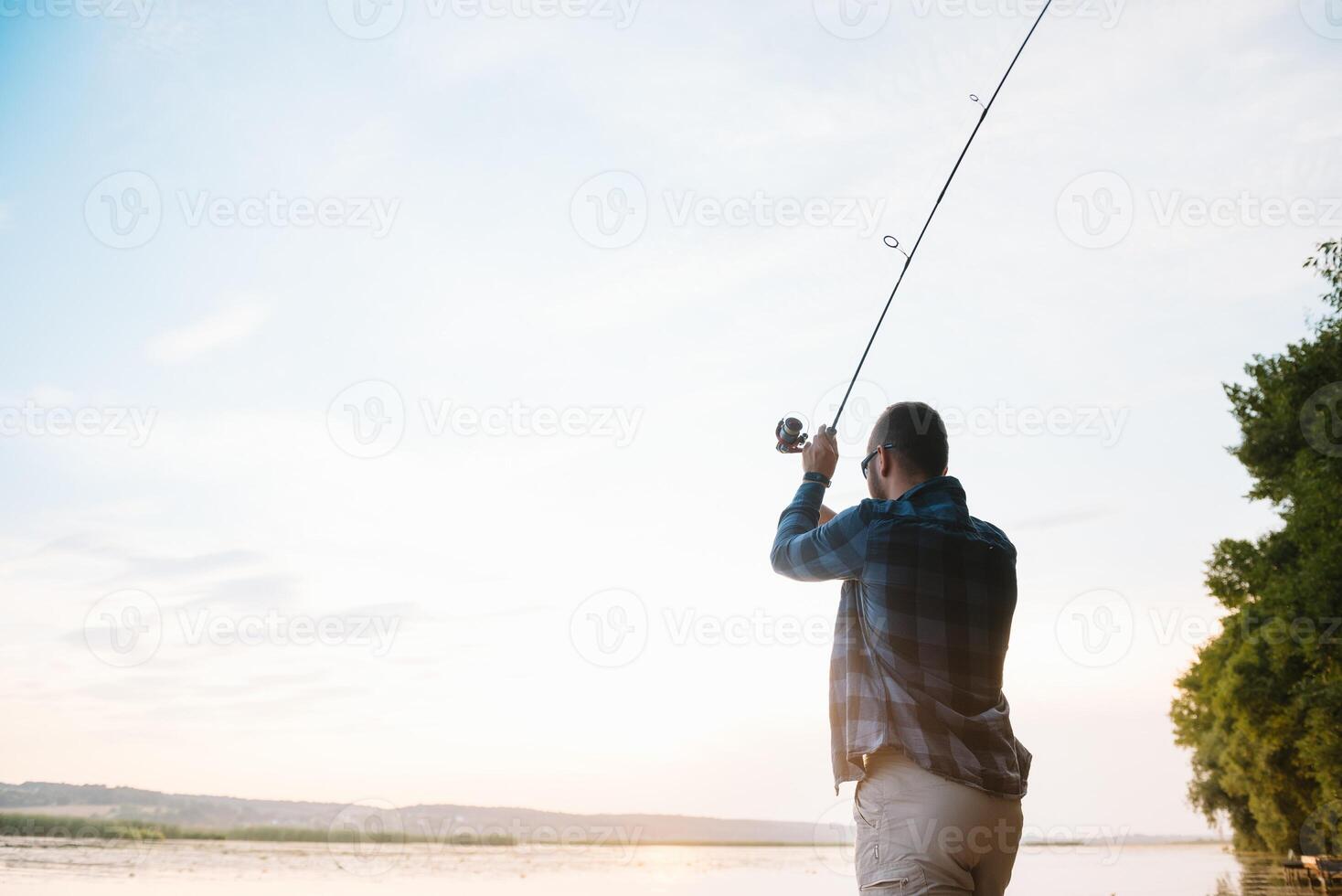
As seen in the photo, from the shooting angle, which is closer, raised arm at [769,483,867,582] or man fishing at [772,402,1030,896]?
man fishing at [772,402,1030,896]

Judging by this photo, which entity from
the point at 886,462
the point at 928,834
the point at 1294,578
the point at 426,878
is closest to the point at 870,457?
the point at 886,462

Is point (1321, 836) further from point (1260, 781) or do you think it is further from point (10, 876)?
point (10, 876)

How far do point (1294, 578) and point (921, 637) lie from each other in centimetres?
2290

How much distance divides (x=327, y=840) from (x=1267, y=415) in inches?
1877

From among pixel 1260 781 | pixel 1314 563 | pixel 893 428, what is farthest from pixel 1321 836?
pixel 893 428

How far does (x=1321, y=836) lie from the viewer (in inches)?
1155

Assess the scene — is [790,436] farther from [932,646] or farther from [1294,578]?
[1294,578]

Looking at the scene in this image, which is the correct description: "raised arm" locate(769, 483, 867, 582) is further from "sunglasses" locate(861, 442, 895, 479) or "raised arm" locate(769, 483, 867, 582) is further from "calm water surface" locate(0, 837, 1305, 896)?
"calm water surface" locate(0, 837, 1305, 896)

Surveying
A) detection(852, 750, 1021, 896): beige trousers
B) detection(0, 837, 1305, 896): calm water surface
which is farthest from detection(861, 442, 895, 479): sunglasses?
detection(0, 837, 1305, 896): calm water surface

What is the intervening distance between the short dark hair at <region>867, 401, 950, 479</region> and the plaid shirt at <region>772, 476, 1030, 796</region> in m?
0.13

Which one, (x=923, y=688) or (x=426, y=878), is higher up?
(x=923, y=688)

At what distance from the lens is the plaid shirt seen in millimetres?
2850

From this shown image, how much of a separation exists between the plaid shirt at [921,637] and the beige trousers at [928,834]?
5 centimetres

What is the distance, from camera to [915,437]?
10.9ft
